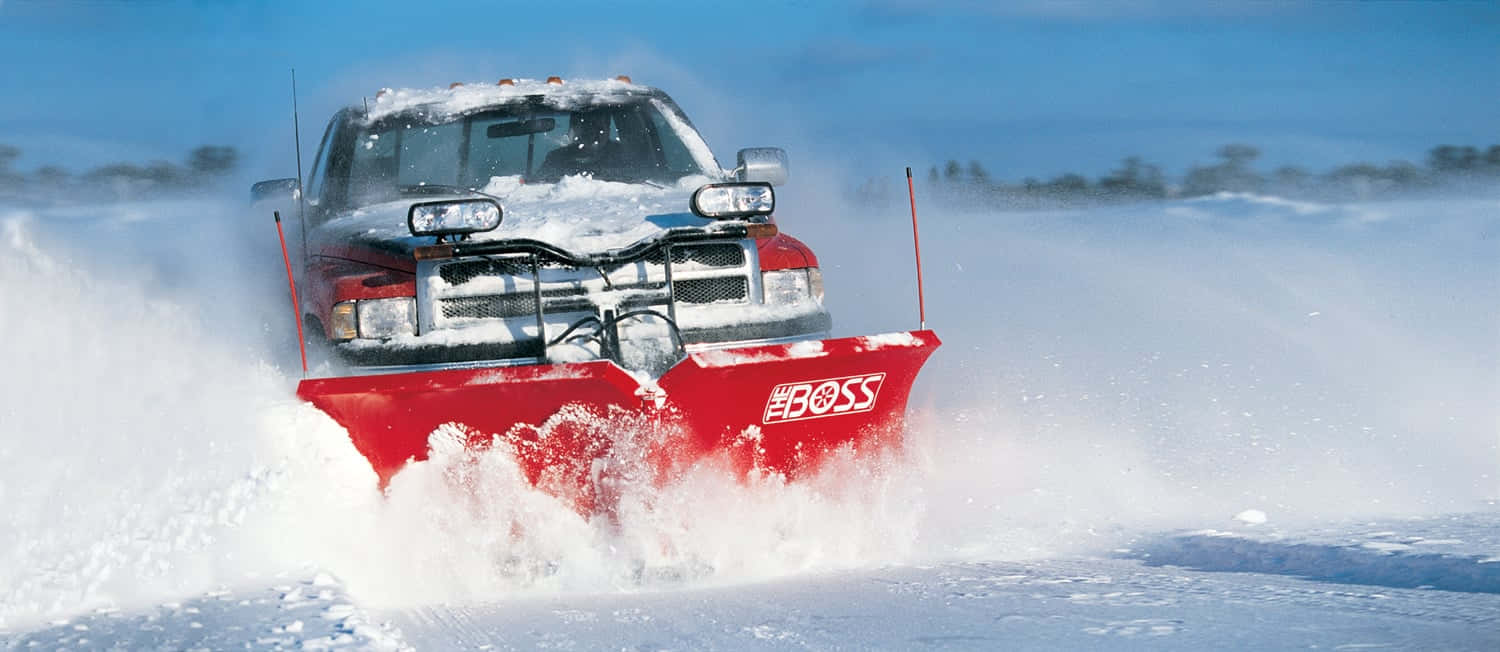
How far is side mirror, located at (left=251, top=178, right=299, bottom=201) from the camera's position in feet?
19.2

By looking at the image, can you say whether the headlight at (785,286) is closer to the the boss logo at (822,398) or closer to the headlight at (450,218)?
the the boss logo at (822,398)

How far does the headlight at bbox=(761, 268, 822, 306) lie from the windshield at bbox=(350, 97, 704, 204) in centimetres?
112

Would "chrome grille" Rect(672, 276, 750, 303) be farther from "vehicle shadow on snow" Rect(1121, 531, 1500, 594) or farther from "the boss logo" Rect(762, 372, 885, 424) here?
"vehicle shadow on snow" Rect(1121, 531, 1500, 594)

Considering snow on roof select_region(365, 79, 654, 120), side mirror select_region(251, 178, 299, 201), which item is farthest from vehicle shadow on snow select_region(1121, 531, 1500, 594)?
side mirror select_region(251, 178, 299, 201)

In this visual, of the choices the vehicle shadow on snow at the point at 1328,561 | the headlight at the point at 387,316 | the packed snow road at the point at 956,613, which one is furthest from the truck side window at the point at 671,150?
the vehicle shadow on snow at the point at 1328,561

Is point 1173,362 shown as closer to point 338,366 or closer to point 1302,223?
point 338,366

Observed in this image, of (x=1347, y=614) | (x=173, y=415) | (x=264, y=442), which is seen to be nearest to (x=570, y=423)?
(x=264, y=442)

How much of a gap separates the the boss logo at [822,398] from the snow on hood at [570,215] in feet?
2.31

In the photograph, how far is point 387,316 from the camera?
484cm

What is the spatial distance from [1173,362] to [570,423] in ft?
17.5

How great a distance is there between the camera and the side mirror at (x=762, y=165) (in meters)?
6.23

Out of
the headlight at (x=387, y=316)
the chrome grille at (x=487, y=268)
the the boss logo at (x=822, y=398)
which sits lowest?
the the boss logo at (x=822, y=398)

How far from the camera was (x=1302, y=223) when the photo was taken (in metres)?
18.8

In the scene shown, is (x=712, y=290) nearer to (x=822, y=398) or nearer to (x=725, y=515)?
(x=822, y=398)
